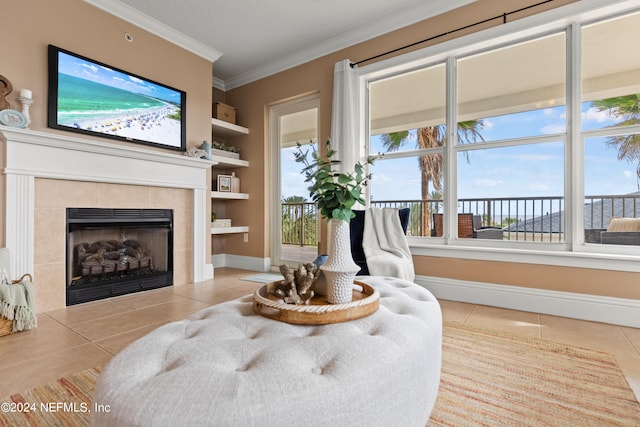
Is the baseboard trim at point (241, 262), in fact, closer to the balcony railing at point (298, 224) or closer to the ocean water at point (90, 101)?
the balcony railing at point (298, 224)

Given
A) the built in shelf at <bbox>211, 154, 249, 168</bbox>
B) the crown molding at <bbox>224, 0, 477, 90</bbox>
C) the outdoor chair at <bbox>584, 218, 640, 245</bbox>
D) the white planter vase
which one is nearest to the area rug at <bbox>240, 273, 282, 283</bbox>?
the built in shelf at <bbox>211, 154, 249, 168</bbox>

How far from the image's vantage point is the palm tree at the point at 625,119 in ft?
7.61

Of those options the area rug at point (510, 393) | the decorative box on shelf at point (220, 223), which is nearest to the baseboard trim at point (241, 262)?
the decorative box on shelf at point (220, 223)

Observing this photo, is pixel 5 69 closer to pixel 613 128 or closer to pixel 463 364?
pixel 463 364

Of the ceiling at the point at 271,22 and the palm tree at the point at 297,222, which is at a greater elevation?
the ceiling at the point at 271,22

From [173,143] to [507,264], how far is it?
353 cm

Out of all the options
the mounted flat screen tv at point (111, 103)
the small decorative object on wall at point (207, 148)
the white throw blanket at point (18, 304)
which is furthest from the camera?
the small decorative object on wall at point (207, 148)

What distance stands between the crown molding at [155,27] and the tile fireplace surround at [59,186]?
4.19ft

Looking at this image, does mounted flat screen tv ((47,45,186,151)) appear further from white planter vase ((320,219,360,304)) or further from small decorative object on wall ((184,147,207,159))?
white planter vase ((320,219,360,304))

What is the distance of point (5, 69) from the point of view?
2.33 m

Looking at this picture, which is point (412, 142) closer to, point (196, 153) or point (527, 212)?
point (527, 212)

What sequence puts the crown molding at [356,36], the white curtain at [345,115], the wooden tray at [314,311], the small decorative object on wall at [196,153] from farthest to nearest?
the small decorative object on wall at [196,153], the white curtain at [345,115], the crown molding at [356,36], the wooden tray at [314,311]

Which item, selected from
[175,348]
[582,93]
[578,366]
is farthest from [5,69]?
[582,93]

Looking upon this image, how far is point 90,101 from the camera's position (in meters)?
2.75
